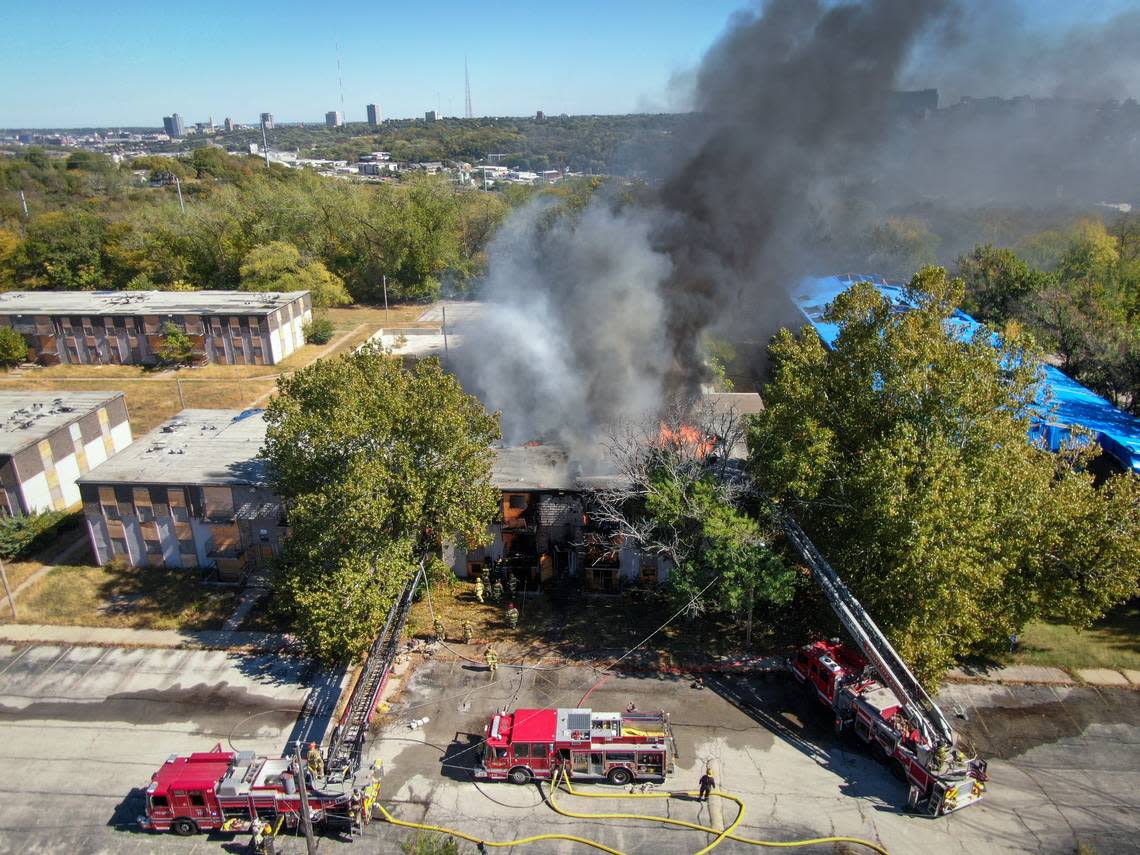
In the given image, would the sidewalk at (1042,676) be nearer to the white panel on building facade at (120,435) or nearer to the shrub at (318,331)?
the white panel on building facade at (120,435)

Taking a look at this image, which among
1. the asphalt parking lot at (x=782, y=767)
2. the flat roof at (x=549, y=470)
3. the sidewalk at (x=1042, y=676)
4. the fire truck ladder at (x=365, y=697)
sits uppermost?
the flat roof at (x=549, y=470)

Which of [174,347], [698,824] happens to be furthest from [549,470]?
[174,347]

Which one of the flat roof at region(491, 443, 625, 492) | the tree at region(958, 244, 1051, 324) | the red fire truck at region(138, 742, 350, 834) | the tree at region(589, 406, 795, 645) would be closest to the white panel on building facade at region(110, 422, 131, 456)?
the flat roof at region(491, 443, 625, 492)

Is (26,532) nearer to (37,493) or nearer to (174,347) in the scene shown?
(37,493)

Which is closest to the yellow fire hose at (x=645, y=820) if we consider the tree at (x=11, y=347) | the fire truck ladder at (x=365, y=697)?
the fire truck ladder at (x=365, y=697)

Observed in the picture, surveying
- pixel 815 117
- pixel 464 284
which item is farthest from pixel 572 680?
pixel 464 284

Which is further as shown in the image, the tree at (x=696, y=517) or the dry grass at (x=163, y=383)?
the dry grass at (x=163, y=383)

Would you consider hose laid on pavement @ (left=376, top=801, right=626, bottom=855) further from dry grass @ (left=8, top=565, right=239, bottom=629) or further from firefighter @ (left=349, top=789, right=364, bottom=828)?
dry grass @ (left=8, top=565, right=239, bottom=629)
